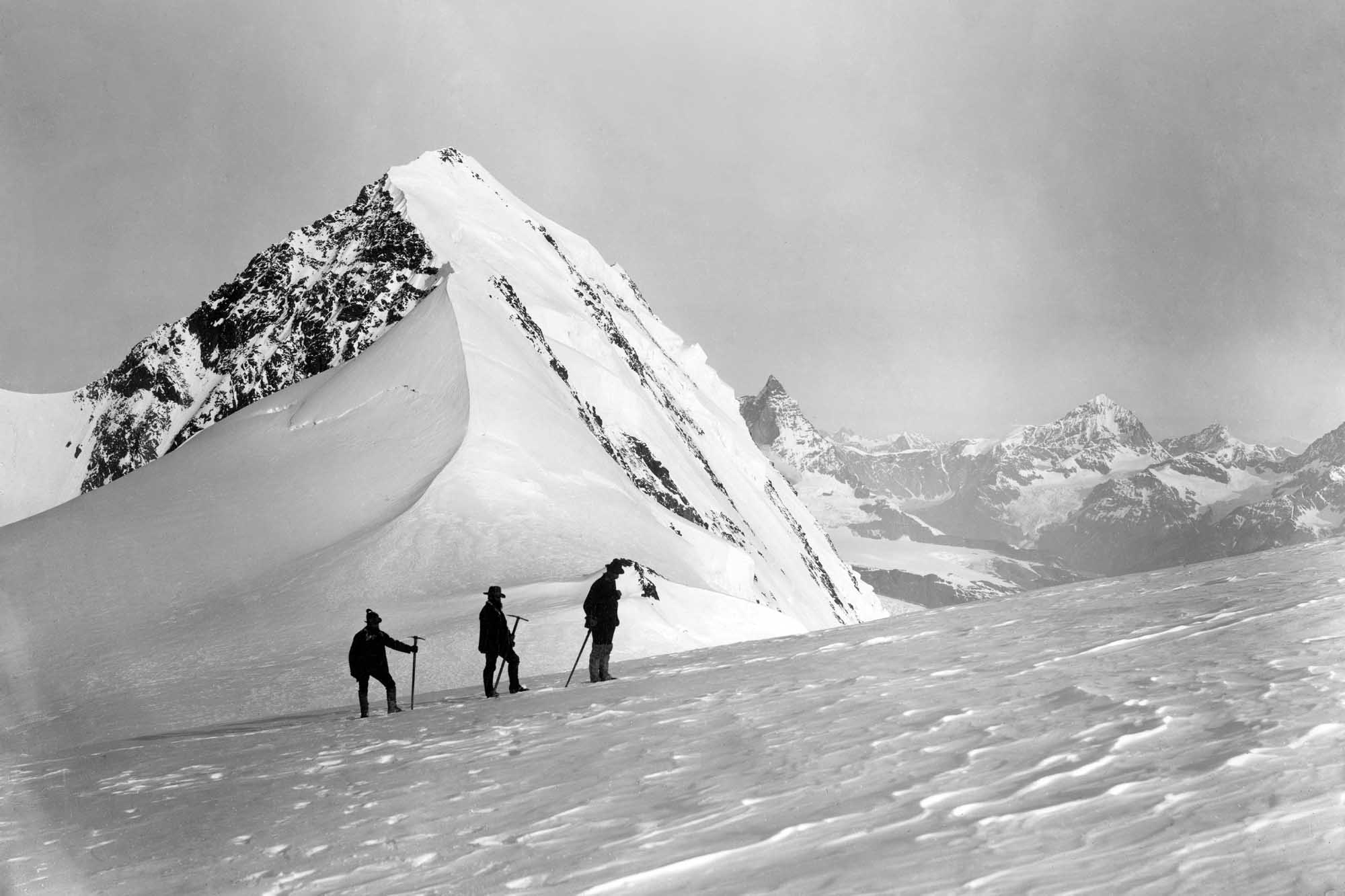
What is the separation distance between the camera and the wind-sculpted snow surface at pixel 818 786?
6.17 metres

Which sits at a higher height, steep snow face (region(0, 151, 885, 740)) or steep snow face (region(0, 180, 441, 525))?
steep snow face (region(0, 180, 441, 525))

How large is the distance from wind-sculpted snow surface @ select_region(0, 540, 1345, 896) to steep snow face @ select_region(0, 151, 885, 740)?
41.9 feet

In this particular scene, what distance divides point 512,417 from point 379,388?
460 inches

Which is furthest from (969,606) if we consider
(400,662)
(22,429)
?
(22,429)

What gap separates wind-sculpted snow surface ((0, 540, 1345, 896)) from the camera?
6168mm

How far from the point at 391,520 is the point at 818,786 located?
35529 mm

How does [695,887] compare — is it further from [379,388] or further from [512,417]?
[379,388]

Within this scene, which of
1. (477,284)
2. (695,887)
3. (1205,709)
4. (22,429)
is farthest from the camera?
(22,429)

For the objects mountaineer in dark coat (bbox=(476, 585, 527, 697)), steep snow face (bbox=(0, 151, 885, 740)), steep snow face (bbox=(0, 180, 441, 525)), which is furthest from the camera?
steep snow face (bbox=(0, 180, 441, 525))

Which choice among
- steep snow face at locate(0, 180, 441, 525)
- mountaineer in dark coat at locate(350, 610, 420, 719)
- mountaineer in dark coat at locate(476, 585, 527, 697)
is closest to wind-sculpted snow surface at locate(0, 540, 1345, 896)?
mountaineer in dark coat at locate(350, 610, 420, 719)

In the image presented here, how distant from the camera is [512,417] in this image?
54656mm

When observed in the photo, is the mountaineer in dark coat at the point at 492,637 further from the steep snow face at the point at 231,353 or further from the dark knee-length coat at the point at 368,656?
the steep snow face at the point at 231,353

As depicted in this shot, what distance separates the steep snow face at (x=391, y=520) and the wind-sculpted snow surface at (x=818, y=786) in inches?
503

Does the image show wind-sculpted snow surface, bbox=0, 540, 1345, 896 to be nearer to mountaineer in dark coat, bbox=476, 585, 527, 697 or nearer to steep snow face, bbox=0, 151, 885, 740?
mountaineer in dark coat, bbox=476, 585, 527, 697
